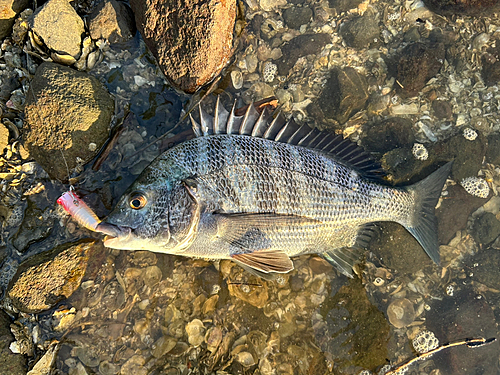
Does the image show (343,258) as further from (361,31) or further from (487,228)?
(361,31)

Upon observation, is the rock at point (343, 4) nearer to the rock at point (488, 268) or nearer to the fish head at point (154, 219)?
the fish head at point (154, 219)

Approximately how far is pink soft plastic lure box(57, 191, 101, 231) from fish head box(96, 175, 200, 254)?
6.9 inches

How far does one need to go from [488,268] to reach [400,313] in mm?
1342

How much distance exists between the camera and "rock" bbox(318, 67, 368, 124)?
13.2 feet

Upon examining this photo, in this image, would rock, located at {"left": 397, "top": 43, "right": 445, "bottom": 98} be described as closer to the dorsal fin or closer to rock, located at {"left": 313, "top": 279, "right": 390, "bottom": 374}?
the dorsal fin

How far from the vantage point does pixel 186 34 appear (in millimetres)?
3449

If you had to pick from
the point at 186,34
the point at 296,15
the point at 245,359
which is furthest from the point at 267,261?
the point at 296,15

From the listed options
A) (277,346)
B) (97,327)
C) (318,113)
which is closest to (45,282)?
(97,327)

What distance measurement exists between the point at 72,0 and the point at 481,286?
6508 mm

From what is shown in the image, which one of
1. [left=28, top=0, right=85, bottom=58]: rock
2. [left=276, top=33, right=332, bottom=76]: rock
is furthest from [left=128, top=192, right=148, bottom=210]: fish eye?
[left=276, top=33, right=332, bottom=76]: rock

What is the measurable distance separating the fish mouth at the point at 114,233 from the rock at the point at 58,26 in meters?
2.28

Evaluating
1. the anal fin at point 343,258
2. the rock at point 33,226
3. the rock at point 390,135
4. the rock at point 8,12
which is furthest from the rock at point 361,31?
the rock at point 33,226

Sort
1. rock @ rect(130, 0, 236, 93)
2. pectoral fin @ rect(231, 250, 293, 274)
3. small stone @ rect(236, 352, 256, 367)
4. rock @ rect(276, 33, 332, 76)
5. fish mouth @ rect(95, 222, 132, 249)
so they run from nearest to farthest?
fish mouth @ rect(95, 222, 132, 249) < pectoral fin @ rect(231, 250, 293, 274) < rock @ rect(130, 0, 236, 93) < small stone @ rect(236, 352, 256, 367) < rock @ rect(276, 33, 332, 76)

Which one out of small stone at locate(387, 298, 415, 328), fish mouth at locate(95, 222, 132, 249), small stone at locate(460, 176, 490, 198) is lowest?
small stone at locate(387, 298, 415, 328)
